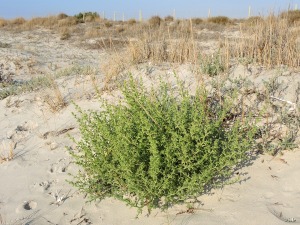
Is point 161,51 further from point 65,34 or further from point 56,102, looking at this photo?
point 65,34

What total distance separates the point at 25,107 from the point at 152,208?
3129 mm

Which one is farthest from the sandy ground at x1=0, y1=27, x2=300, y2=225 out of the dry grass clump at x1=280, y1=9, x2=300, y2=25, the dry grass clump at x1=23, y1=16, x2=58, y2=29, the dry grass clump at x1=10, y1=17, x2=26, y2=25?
the dry grass clump at x1=10, y1=17, x2=26, y2=25

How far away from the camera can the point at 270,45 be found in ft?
16.7

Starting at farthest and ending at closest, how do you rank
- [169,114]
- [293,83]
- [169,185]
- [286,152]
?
1. [293,83]
2. [286,152]
3. [169,114]
4. [169,185]

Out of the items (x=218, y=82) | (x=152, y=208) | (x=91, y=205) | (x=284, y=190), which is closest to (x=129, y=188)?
(x=152, y=208)

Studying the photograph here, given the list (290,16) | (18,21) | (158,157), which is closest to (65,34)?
(18,21)

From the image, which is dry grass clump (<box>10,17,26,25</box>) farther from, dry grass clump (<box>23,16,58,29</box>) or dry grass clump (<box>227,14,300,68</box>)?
dry grass clump (<box>227,14,300,68</box>)

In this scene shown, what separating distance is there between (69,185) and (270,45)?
2.97 metres

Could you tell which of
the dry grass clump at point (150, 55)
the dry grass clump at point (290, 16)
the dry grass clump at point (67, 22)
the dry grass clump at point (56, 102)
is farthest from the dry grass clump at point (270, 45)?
Answer: the dry grass clump at point (67, 22)

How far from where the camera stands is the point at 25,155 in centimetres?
450

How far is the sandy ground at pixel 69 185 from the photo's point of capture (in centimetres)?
300

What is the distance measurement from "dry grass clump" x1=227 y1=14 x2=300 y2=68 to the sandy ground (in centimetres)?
36

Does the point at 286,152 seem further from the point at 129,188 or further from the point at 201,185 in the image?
the point at 129,188

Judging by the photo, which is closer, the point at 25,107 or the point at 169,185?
the point at 169,185
